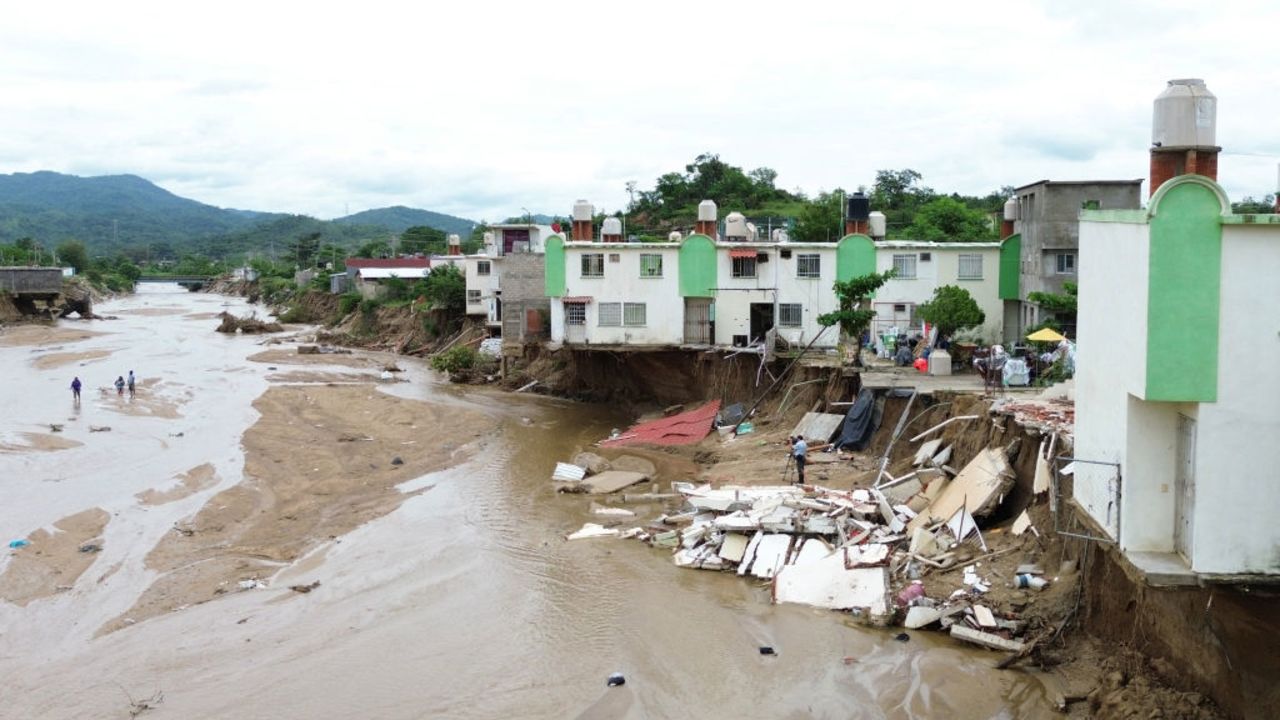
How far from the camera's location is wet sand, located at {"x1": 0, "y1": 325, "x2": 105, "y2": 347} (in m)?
75.8

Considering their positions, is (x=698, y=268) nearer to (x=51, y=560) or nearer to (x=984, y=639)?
(x=51, y=560)

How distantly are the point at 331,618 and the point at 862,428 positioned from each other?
1465cm

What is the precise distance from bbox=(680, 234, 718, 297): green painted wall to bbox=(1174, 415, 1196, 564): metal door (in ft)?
94.0

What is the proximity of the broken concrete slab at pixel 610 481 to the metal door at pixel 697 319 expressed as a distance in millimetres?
12562

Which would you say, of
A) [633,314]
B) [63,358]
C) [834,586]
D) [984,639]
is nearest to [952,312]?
[633,314]

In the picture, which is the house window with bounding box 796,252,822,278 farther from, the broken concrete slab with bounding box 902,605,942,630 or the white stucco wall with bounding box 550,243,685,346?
the broken concrete slab with bounding box 902,605,942,630

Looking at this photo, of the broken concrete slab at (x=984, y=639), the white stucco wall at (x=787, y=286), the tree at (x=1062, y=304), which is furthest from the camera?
the white stucco wall at (x=787, y=286)

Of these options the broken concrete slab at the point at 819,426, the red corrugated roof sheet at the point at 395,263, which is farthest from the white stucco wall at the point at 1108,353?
the red corrugated roof sheet at the point at 395,263

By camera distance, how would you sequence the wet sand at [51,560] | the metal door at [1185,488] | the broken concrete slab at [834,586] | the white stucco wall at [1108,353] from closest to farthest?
the metal door at [1185,488] < the white stucco wall at [1108,353] < the broken concrete slab at [834,586] < the wet sand at [51,560]

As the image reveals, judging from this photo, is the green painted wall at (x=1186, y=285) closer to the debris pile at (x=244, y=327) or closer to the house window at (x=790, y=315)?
the house window at (x=790, y=315)

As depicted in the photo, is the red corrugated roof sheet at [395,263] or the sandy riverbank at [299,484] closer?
the sandy riverbank at [299,484]

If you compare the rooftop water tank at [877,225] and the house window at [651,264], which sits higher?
the rooftop water tank at [877,225]

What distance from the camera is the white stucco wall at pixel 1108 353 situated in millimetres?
12336

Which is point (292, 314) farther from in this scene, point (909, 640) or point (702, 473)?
point (909, 640)
